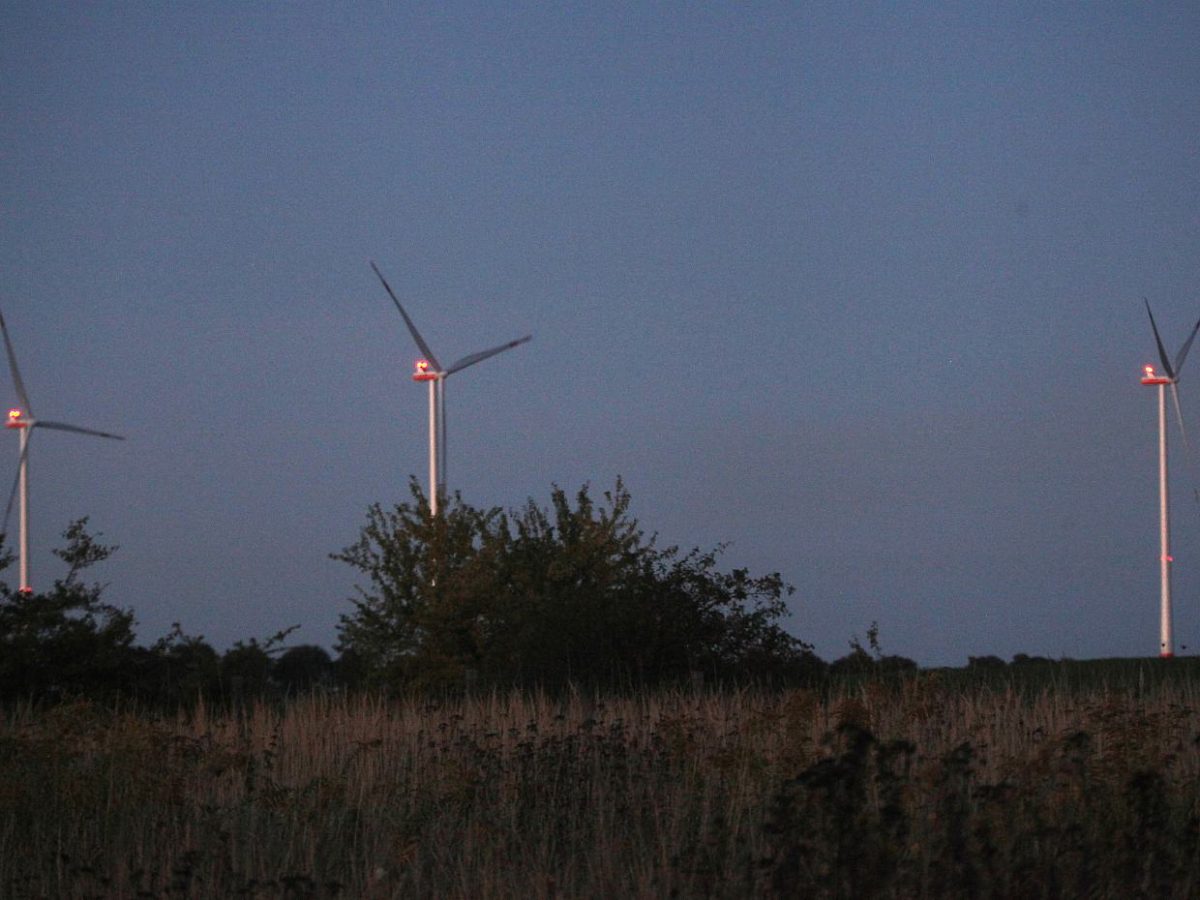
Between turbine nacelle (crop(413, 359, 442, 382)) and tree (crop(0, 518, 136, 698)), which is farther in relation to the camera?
turbine nacelle (crop(413, 359, 442, 382))

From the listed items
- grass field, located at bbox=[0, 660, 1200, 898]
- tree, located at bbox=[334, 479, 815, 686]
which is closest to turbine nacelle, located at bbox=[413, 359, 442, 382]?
tree, located at bbox=[334, 479, 815, 686]

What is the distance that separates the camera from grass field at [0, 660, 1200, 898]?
7.14 metres

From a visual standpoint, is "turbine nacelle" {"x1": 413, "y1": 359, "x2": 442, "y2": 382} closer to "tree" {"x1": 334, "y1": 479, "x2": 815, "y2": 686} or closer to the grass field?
"tree" {"x1": 334, "y1": 479, "x2": 815, "y2": 686}

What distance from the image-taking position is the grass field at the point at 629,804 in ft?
23.4

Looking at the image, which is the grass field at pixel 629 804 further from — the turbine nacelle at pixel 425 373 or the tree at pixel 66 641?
the turbine nacelle at pixel 425 373

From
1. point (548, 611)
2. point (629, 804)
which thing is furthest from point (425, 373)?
point (629, 804)

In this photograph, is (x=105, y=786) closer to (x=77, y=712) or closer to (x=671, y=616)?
(x=77, y=712)

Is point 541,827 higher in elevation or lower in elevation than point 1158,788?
lower

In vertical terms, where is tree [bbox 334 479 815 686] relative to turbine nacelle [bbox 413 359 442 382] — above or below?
below

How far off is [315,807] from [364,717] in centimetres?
574

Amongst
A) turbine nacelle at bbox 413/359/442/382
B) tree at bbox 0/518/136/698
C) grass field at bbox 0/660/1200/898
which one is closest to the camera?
grass field at bbox 0/660/1200/898

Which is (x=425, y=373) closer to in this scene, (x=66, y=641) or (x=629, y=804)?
(x=66, y=641)

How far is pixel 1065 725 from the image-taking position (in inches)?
516

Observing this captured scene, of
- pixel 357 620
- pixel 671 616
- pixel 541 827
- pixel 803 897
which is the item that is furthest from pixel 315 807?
pixel 357 620
